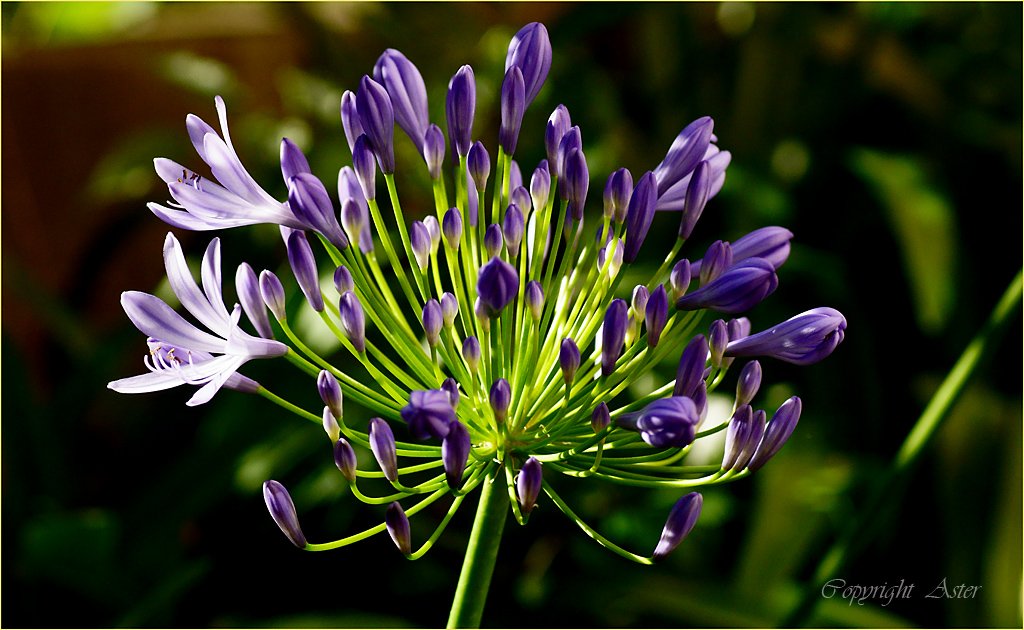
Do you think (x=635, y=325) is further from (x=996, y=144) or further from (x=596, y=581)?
(x=996, y=144)


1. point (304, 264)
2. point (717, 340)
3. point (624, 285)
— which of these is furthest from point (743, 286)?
Answer: point (624, 285)

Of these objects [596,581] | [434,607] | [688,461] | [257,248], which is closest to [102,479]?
[257,248]

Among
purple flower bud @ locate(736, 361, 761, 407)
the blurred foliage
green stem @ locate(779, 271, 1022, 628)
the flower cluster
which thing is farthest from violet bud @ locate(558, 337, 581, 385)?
the blurred foliage

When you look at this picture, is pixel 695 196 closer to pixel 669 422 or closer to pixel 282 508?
pixel 669 422

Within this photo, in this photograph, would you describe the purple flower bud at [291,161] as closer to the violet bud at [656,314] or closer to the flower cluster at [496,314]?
the flower cluster at [496,314]

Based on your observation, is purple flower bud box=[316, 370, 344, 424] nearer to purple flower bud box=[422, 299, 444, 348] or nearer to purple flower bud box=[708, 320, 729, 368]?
purple flower bud box=[422, 299, 444, 348]

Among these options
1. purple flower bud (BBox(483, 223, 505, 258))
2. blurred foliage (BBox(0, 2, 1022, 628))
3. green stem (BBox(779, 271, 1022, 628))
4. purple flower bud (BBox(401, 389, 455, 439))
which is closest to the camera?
purple flower bud (BBox(401, 389, 455, 439))

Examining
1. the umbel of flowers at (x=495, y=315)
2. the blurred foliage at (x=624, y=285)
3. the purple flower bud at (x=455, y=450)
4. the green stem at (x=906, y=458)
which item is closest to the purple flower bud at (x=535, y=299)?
the umbel of flowers at (x=495, y=315)
